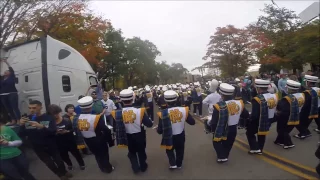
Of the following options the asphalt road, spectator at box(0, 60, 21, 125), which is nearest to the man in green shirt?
the asphalt road

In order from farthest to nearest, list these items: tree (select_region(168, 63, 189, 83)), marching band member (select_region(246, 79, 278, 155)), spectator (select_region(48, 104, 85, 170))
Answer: tree (select_region(168, 63, 189, 83))
marching band member (select_region(246, 79, 278, 155))
spectator (select_region(48, 104, 85, 170))

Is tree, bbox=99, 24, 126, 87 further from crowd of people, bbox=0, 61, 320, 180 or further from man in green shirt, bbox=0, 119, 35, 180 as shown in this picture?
man in green shirt, bbox=0, 119, 35, 180

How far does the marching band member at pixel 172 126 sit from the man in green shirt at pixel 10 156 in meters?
2.42

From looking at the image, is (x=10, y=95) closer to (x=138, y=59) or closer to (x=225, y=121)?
(x=225, y=121)

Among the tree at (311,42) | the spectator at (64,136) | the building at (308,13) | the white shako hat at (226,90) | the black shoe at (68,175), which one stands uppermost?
the building at (308,13)

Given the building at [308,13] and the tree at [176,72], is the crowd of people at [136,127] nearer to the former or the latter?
the building at [308,13]

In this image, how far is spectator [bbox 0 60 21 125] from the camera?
716cm

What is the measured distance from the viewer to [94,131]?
5344mm

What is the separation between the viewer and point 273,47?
80.7 ft

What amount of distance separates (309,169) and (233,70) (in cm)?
3177

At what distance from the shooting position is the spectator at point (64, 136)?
548 cm

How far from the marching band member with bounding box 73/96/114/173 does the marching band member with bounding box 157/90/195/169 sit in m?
1.11

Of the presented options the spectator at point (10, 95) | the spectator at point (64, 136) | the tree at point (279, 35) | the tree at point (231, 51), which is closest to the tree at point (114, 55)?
the tree at point (231, 51)

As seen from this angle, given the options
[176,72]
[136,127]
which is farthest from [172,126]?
[176,72]
